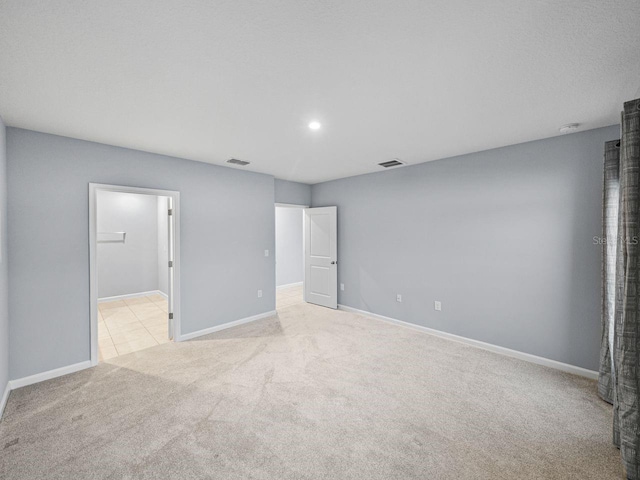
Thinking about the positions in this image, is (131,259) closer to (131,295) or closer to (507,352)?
(131,295)

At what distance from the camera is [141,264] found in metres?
Result: 6.53

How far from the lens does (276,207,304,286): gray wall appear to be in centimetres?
754

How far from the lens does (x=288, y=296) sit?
6.52 meters

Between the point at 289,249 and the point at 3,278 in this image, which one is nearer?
the point at 3,278

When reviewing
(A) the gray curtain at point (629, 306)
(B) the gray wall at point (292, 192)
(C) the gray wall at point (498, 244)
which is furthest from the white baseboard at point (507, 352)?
(B) the gray wall at point (292, 192)

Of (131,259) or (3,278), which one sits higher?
(3,278)

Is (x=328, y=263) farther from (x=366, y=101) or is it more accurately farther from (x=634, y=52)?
(x=634, y=52)

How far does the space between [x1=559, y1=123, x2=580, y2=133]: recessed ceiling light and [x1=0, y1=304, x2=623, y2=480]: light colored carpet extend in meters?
2.57

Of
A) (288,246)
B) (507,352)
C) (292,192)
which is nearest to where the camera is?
(507,352)

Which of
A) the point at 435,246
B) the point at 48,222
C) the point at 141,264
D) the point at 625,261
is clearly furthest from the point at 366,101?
the point at 141,264

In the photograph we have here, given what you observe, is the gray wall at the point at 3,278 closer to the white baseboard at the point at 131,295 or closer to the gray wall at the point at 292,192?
the gray wall at the point at 292,192

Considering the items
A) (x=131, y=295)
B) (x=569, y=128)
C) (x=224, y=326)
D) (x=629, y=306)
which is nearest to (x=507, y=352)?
(x=629, y=306)

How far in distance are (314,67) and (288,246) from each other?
20.4 ft

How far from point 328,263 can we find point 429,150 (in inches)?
111
